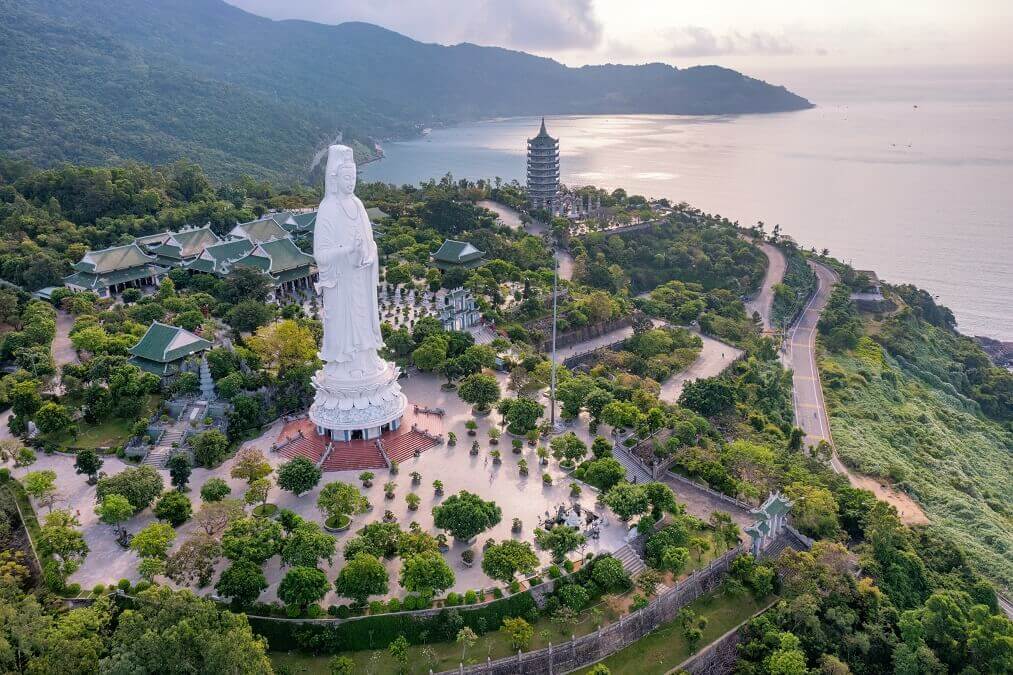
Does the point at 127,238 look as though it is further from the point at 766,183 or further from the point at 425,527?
the point at 766,183

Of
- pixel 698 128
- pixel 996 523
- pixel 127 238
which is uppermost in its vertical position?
pixel 698 128

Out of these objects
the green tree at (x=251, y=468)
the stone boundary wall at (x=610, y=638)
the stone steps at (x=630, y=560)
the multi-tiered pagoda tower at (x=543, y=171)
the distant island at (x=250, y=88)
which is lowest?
the stone boundary wall at (x=610, y=638)

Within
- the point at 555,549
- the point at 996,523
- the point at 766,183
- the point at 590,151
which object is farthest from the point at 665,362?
the point at 590,151

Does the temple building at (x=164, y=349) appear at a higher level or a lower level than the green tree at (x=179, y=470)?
higher

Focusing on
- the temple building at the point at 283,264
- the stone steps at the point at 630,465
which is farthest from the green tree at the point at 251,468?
the temple building at the point at 283,264

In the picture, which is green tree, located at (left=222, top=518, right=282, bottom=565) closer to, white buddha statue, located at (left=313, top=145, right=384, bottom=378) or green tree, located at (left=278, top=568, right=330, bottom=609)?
green tree, located at (left=278, top=568, right=330, bottom=609)

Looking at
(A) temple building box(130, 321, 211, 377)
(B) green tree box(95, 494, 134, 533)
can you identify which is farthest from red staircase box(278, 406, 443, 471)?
(A) temple building box(130, 321, 211, 377)

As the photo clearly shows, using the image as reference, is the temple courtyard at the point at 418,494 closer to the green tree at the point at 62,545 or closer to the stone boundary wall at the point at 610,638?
the green tree at the point at 62,545
